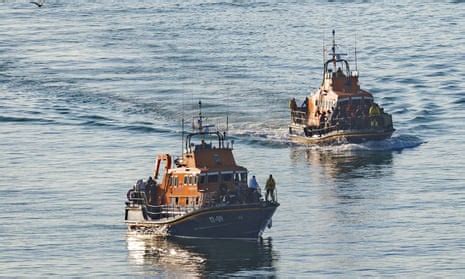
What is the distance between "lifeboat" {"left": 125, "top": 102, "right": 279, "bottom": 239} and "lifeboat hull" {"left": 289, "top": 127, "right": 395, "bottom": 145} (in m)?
32.4

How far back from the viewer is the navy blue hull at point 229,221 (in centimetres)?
9112

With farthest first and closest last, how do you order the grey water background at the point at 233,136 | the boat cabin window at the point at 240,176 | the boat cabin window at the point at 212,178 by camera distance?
the boat cabin window at the point at 240,176 → the boat cabin window at the point at 212,178 → the grey water background at the point at 233,136

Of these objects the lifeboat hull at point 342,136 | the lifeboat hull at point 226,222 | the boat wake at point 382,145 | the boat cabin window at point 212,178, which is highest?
the boat cabin window at point 212,178

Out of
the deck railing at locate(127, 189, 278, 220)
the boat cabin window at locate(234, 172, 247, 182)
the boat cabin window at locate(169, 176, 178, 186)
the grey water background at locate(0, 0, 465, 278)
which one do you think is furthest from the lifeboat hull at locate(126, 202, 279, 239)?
the boat cabin window at locate(234, 172, 247, 182)

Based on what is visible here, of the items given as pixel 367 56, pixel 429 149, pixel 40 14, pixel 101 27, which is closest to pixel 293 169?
pixel 429 149

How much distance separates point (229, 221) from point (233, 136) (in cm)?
3762

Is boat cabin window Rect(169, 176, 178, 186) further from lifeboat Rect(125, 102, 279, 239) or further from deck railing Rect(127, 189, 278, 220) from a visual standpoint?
deck railing Rect(127, 189, 278, 220)

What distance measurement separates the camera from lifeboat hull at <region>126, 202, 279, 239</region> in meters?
91.1

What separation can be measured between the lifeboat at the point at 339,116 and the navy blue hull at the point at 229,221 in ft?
113

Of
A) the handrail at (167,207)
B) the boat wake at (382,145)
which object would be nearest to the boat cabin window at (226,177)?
the handrail at (167,207)

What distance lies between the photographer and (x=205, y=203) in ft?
301

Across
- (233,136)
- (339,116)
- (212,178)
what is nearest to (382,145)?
(339,116)

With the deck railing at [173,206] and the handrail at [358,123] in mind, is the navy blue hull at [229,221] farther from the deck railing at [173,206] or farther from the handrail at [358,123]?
the handrail at [358,123]

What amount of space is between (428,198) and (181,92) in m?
44.5
